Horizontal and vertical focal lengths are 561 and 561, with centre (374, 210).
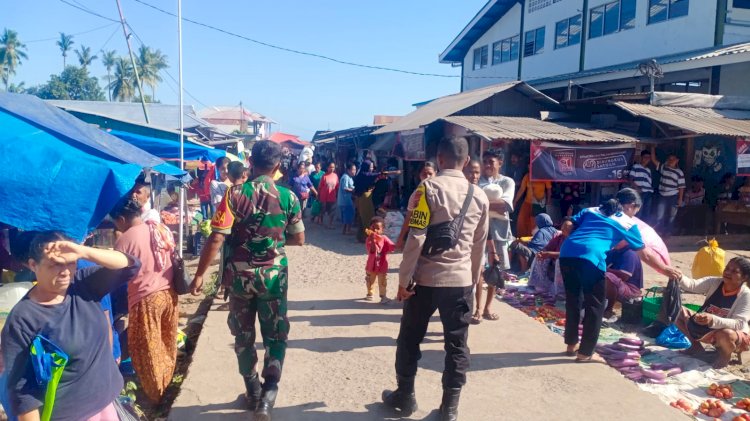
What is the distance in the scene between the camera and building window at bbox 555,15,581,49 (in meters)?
19.6

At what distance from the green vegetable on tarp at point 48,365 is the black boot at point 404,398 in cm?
→ 199

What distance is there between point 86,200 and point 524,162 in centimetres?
912

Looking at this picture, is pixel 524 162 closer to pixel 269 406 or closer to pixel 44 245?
pixel 269 406

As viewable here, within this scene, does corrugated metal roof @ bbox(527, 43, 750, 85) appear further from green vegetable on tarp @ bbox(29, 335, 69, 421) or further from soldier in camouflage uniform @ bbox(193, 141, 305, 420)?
green vegetable on tarp @ bbox(29, 335, 69, 421)

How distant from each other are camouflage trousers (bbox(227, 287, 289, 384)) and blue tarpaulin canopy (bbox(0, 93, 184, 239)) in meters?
1.00

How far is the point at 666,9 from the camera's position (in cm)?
1592

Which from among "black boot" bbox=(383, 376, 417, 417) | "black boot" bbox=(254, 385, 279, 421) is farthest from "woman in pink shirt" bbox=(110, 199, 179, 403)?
"black boot" bbox=(383, 376, 417, 417)

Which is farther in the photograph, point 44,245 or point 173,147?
point 173,147

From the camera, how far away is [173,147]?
8070 mm

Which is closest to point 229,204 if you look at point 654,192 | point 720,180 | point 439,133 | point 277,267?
point 277,267

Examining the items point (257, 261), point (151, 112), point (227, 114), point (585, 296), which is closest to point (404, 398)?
point (257, 261)

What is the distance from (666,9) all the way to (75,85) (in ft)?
196

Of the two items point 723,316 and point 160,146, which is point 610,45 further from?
point 160,146

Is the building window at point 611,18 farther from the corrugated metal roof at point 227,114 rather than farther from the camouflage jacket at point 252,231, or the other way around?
the corrugated metal roof at point 227,114
